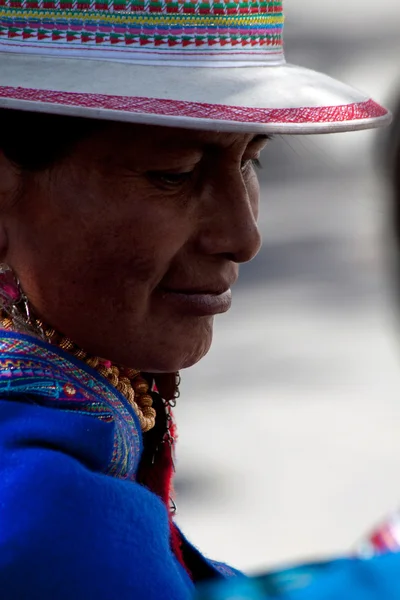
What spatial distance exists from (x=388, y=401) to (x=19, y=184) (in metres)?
4.32

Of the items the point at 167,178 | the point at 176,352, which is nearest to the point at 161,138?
the point at 167,178

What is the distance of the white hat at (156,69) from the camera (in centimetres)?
136

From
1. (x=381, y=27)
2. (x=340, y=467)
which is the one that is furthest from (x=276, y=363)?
(x=381, y=27)

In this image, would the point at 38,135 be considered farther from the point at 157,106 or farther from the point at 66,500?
the point at 66,500

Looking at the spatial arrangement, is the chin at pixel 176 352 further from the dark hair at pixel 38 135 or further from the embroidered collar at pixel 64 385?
the dark hair at pixel 38 135

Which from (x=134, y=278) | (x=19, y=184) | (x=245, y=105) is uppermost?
(x=245, y=105)

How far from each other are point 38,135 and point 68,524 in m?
0.49

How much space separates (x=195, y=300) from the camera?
5.13ft

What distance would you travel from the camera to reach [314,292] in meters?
6.85

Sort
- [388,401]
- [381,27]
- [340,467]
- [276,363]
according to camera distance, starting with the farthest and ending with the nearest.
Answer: [381,27], [276,363], [388,401], [340,467]

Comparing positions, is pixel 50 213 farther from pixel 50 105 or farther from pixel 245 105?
pixel 245 105

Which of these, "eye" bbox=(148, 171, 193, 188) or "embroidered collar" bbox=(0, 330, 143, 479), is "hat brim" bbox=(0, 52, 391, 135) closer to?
"eye" bbox=(148, 171, 193, 188)

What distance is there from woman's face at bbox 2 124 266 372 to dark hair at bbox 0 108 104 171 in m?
0.01

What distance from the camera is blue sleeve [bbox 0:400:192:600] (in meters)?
1.29
